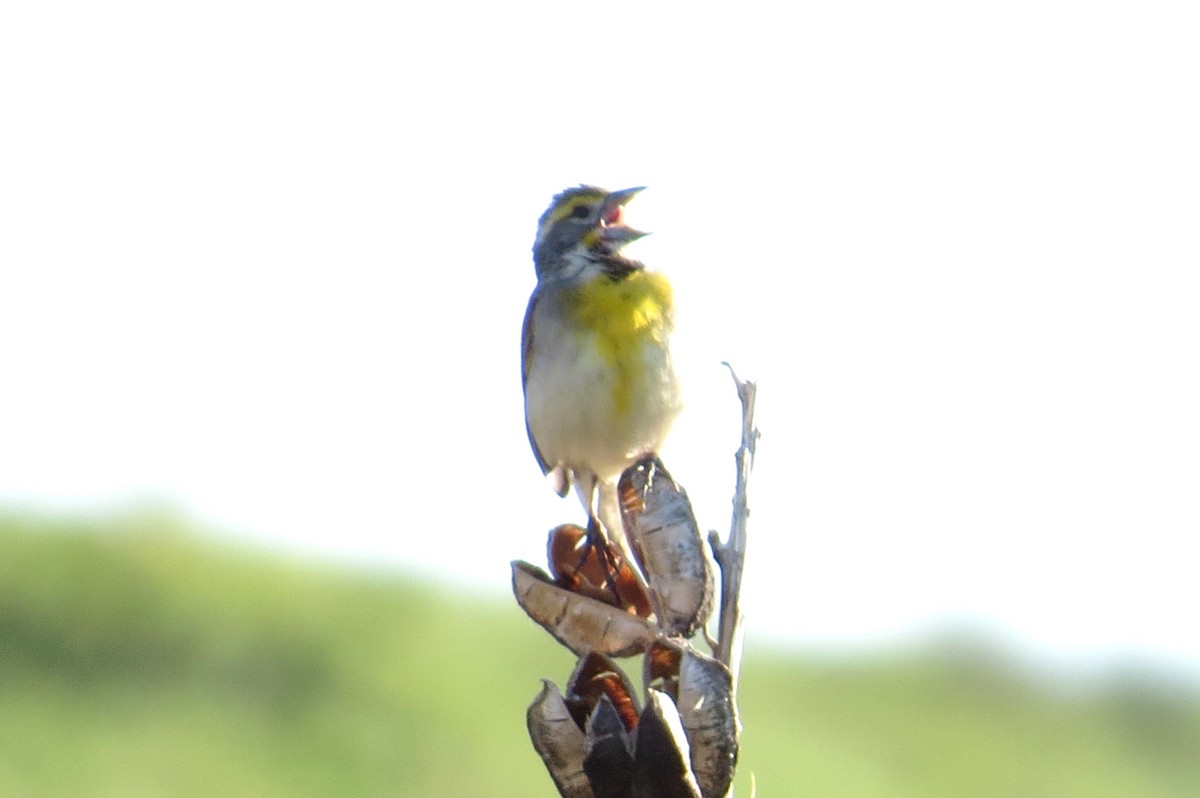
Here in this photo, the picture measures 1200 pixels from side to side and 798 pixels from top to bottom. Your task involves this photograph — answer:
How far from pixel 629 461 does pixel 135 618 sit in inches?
336

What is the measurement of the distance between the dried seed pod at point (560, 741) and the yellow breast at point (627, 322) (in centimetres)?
231

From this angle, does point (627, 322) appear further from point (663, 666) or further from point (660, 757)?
point (660, 757)

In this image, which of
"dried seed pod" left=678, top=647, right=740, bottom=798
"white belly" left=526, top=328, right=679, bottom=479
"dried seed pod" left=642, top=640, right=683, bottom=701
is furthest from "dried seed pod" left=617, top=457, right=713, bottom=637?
"white belly" left=526, top=328, right=679, bottom=479

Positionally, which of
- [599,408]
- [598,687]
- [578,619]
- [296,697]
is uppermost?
[599,408]

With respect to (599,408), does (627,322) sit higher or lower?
higher

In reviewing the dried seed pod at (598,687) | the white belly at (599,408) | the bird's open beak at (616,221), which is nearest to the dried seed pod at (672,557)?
the dried seed pod at (598,687)

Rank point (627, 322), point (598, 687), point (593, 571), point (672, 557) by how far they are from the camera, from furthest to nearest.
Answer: point (627, 322) < point (593, 571) < point (672, 557) < point (598, 687)

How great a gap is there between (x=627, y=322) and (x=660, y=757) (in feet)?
8.93

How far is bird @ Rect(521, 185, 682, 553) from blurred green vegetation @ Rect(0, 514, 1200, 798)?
6525 mm

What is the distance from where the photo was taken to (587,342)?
621 centimetres

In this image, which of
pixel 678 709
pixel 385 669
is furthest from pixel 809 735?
pixel 678 709

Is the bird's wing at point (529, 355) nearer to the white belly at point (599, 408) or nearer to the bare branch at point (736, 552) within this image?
the white belly at point (599, 408)

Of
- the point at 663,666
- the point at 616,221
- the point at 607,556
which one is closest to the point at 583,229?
the point at 616,221

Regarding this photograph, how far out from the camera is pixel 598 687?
3.92 metres
